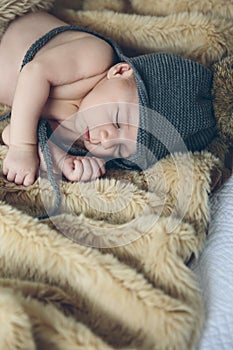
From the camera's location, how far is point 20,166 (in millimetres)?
1022

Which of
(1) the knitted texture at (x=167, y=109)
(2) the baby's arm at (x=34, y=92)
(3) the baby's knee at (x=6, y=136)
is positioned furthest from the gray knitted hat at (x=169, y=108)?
(3) the baby's knee at (x=6, y=136)

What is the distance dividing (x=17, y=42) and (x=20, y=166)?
1.13ft

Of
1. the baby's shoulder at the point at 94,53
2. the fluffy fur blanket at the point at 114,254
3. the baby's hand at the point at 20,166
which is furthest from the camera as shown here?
the baby's shoulder at the point at 94,53

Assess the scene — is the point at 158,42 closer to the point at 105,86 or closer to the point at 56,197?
the point at 105,86

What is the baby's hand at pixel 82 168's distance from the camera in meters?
1.04

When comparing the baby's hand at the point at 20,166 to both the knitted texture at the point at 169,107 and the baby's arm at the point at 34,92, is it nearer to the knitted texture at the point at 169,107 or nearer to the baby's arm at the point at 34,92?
the baby's arm at the point at 34,92

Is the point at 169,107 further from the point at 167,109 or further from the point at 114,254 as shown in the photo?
the point at 114,254

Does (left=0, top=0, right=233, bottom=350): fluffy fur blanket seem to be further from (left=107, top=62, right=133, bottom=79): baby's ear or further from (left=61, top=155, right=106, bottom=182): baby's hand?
(left=107, top=62, right=133, bottom=79): baby's ear

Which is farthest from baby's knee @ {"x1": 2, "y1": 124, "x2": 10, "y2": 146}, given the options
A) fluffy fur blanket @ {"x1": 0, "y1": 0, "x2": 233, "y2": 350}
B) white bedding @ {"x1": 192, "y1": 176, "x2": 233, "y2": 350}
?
white bedding @ {"x1": 192, "y1": 176, "x2": 233, "y2": 350}

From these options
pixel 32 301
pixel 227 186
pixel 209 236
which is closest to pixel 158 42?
pixel 227 186

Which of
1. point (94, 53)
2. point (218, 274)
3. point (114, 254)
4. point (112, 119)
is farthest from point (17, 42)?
point (218, 274)

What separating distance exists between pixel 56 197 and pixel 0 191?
0.11 meters

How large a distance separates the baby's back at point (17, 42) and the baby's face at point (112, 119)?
17cm

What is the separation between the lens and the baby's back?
1.19 meters
